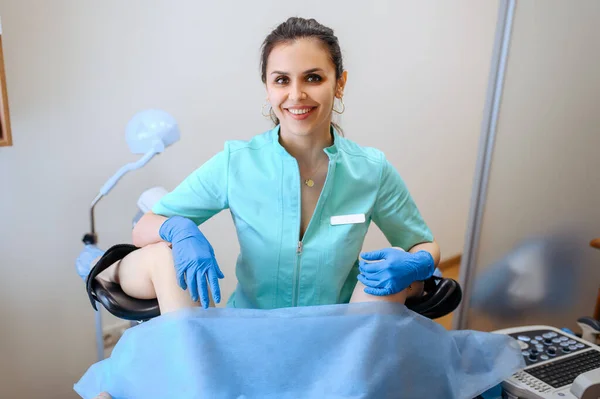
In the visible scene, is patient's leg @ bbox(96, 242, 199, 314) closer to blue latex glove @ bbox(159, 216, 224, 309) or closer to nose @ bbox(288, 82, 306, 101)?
blue latex glove @ bbox(159, 216, 224, 309)

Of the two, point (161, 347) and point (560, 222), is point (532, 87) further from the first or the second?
point (161, 347)

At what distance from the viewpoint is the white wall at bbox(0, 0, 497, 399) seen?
64.1 inches

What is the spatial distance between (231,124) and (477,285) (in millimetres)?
1012

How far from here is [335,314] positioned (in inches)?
42.4

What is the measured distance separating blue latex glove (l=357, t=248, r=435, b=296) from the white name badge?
0.12 m

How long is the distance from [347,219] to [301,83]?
313 mm

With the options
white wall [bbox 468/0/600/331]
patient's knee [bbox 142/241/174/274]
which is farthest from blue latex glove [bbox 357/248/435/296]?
white wall [bbox 468/0/600/331]

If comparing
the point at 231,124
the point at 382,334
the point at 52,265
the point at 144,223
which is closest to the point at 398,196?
the point at 382,334

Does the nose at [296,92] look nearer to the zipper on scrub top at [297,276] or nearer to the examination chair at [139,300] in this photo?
the zipper on scrub top at [297,276]

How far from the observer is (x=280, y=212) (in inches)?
50.2

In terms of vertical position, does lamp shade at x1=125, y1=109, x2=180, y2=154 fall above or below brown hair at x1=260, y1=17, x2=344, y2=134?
below

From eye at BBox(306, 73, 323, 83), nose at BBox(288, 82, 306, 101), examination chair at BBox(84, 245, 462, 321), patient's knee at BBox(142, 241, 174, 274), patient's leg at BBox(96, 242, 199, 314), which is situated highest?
eye at BBox(306, 73, 323, 83)

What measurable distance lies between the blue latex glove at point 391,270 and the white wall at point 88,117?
998mm

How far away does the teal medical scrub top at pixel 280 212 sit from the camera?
4.17ft
